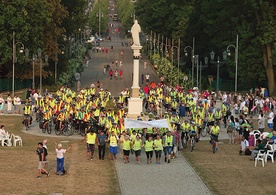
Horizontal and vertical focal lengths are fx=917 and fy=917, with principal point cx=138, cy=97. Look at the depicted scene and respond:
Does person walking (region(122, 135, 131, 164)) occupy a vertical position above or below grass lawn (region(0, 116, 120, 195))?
above

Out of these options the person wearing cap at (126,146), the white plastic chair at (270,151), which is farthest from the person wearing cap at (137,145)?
the white plastic chair at (270,151)

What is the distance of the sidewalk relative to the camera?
3284 centimetres

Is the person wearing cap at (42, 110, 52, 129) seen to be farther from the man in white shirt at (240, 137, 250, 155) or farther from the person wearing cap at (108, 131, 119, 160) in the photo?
the man in white shirt at (240, 137, 250, 155)

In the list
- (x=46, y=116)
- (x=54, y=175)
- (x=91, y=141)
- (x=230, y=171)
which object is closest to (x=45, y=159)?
(x=54, y=175)

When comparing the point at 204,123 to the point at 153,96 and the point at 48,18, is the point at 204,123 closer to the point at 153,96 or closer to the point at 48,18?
the point at 153,96

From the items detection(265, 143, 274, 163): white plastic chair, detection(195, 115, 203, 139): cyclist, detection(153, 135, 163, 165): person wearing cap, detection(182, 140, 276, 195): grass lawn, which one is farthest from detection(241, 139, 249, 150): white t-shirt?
detection(153, 135, 163, 165): person wearing cap

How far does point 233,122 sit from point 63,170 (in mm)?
13861

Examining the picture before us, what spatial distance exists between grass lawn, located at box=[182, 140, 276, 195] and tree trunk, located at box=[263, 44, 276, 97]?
34.3 metres

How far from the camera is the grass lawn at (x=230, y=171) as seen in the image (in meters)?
33.5

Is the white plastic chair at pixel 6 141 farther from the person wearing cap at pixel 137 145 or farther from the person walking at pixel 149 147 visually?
the person walking at pixel 149 147

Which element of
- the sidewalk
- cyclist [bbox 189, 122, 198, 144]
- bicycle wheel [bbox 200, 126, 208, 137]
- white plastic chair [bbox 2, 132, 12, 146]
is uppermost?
cyclist [bbox 189, 122, 198, 144]

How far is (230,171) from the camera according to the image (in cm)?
3731

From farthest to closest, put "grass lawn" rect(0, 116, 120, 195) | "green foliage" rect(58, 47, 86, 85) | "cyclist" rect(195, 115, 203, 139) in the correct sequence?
"green foliage" rect(58, 47, 86, 85)
"cyclist" rect(195, 115, 203, 139)
"grass lawn" rect(0, 116, 120, 195)

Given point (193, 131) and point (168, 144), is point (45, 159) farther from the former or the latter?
point (193, 131)
